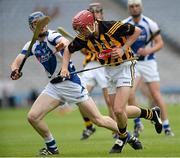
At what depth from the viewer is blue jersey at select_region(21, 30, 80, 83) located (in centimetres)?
1035

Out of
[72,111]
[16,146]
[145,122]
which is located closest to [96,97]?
[72,111]

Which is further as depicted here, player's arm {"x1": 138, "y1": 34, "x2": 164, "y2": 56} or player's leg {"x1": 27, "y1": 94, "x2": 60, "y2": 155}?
player's arm {"x1": 138, "y1": 34, "x2": 164, "y2": 56}

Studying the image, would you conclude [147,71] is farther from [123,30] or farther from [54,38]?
[54,38]

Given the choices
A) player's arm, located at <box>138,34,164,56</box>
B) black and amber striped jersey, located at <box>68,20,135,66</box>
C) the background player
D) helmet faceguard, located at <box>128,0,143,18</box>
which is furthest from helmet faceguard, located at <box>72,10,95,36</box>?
player's arm, located at <box>138,34,164,56</box>

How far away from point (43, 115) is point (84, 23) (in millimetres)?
1352

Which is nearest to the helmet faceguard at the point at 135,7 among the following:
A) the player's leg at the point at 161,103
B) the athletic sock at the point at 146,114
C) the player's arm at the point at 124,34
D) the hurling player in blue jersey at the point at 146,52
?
the hurling player in blue jersey at the point at 146,52

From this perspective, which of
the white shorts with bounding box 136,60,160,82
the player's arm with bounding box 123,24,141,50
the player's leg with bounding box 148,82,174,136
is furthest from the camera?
the white shorts with bounding box 136,60,160,82

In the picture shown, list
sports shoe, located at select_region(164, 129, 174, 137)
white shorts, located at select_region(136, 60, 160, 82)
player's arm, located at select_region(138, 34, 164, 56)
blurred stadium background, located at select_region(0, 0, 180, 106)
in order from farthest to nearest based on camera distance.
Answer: blurred stadium background, located at select_region(0, 0, 180, 106)
white shorts, located at select_region(136, 60, 160, 82)
player's arm, located at select_region(138, 34, 164, 56)
sports shoe, located at select_region(164, 129, 174, 137)

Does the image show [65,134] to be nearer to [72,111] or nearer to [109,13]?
[72,111]

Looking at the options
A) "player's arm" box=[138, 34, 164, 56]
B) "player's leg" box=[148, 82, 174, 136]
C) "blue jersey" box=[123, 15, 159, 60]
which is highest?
"blue jersey" box=[123, 15, 159, 60]

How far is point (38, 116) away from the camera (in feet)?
33.9

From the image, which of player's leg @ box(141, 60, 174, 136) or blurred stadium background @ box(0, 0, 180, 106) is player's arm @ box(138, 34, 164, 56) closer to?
player's leg @ box(141, 60, 174, 136)

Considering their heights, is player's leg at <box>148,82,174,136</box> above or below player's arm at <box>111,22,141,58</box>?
below

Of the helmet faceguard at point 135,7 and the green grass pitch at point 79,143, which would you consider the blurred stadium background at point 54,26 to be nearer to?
the green grass pitch at point 79,143
